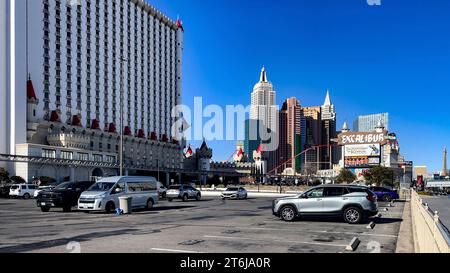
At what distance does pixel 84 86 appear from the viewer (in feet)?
348

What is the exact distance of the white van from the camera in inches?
894

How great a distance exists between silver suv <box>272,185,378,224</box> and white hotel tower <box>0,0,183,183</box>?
71322mm

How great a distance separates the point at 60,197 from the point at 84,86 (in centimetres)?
8706

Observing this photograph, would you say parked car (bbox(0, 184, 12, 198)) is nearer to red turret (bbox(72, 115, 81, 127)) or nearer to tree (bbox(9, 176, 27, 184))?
tree (bbox(9, 176, 27, 184))

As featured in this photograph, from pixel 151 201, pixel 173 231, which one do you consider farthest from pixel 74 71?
pixel 173 231

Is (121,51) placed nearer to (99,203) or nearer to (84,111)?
(84,111)

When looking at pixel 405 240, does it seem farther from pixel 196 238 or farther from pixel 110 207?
pixel 110 207

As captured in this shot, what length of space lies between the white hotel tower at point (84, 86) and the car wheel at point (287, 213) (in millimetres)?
70836

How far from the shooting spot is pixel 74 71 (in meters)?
102

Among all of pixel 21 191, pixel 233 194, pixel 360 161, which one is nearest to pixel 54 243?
pixel 233 194

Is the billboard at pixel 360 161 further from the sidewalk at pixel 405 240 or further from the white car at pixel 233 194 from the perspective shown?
the sidewalk at pixel 405 240
